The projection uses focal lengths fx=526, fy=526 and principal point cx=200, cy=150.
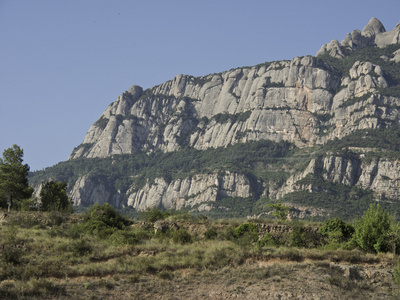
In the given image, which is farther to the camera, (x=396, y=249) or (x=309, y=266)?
(x=396, y=249)

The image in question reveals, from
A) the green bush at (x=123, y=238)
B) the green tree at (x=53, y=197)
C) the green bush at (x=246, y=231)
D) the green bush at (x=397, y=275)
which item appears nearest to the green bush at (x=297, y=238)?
the green bush at (x=246, y=231)

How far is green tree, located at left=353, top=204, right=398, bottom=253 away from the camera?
123ft

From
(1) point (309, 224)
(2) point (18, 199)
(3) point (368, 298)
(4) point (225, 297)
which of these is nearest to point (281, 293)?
(4) point (225, 297)

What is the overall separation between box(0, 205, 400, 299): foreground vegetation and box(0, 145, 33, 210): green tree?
10748 mm

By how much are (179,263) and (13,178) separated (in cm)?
2869

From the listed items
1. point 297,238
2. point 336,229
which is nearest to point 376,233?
point 336,229

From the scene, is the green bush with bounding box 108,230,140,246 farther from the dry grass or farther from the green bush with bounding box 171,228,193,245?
the green bush with bounding box 171,228,193,245

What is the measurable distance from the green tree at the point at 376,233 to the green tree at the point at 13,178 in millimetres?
33723

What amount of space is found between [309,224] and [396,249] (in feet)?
35.5

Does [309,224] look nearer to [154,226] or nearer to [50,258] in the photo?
[154,226]

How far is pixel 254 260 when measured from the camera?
33.7 metres

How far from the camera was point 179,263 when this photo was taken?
3281cm

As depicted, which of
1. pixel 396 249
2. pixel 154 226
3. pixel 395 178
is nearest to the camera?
pixel 396 249

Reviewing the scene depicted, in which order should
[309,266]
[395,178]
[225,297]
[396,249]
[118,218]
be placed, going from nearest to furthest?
[225,297], [309,266], [396,249], [118,218], [395,178]
